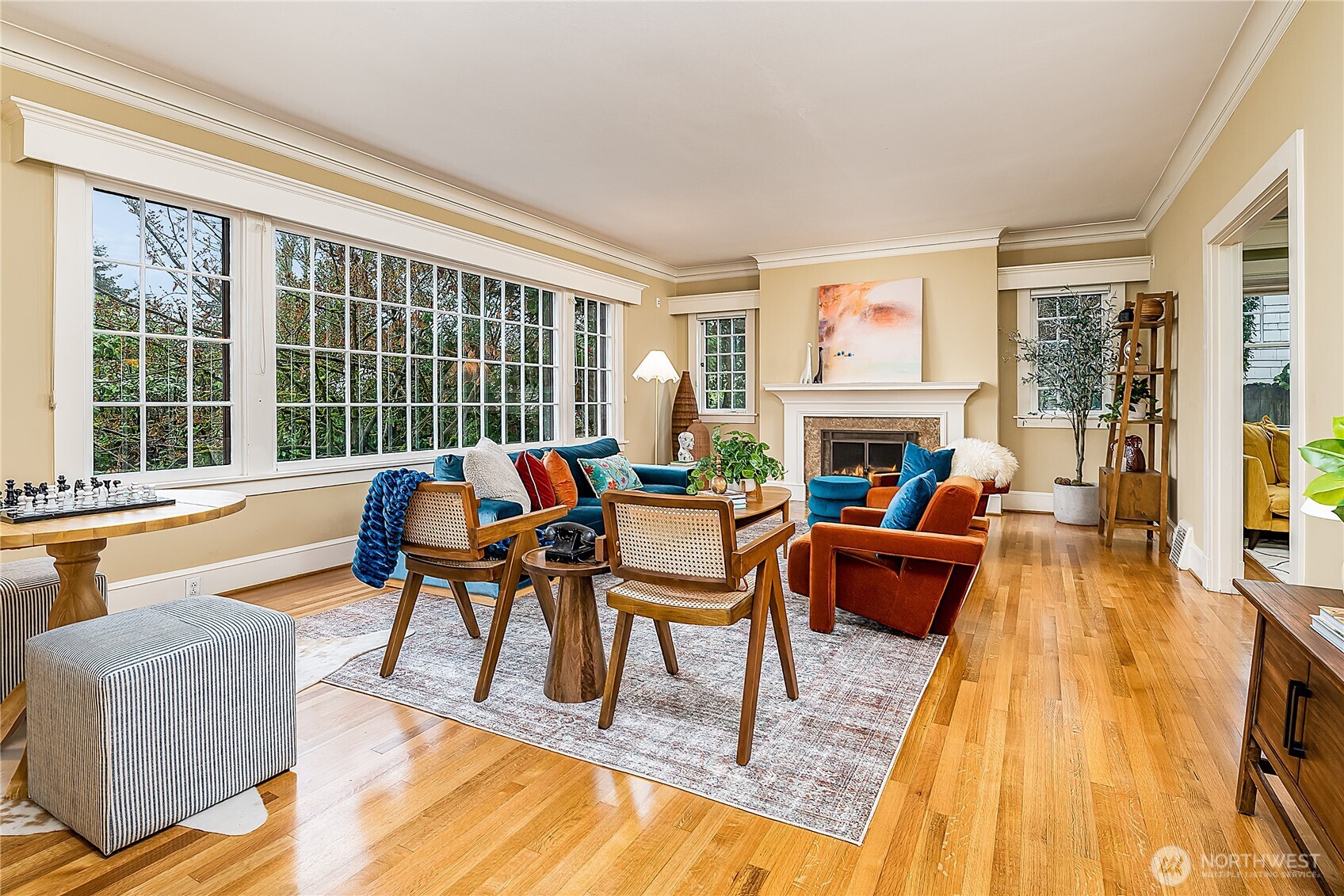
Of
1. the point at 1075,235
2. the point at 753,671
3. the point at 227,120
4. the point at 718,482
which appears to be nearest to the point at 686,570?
the point at 753,671

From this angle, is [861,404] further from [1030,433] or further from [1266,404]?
[1266,404]

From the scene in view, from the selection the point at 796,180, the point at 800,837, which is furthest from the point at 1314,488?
the point at 796,180

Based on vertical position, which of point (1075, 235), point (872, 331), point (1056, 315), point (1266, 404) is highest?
point (1075, 235)

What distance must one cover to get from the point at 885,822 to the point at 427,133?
167 inches

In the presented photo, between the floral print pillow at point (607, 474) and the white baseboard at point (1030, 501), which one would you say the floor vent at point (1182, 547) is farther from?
the floral print pillow at point (607, 474)

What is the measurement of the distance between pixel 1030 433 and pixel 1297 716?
5.84m

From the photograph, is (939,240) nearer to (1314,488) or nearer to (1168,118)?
(1168,118)

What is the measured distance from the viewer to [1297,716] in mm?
1550

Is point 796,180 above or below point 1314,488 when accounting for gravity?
above

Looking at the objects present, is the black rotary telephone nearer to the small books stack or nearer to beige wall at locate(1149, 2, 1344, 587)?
the small books stack

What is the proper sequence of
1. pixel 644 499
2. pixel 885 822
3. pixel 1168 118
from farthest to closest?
pixel 1168 118, pixel 644 499, pixel 885 822

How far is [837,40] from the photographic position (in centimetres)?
312

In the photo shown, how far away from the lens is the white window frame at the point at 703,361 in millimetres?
8195

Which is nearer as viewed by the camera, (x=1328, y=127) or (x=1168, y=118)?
(x=1328, y=127)
